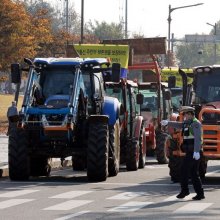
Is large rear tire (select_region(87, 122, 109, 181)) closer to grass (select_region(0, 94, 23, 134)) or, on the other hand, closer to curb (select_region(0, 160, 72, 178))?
curb (select_region(0, 160, 72, 178))

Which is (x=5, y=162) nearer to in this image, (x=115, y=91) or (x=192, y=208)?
(x=115, y=91)

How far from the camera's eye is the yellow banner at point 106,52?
36.7 meters

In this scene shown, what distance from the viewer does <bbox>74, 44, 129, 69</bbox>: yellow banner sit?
120 ft

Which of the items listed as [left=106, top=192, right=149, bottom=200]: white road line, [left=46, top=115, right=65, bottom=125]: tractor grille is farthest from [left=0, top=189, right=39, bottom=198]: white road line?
[left=46, top=115, right=65, bottom=125]: tractor grille

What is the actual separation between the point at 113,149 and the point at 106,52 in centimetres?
1212

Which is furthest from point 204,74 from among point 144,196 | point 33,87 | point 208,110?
point 144,196

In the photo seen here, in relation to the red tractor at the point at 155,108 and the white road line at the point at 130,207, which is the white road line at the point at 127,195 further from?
the red tractor at the point at 155,108

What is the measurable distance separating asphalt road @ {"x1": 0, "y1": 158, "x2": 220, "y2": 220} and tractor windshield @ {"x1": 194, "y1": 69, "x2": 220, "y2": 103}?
197 cm

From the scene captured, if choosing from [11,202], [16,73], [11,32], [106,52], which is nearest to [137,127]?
[16,73]

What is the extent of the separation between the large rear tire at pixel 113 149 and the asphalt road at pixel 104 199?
0.24 m

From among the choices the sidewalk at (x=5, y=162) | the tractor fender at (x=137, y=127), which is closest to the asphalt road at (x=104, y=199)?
the sidewalk at (x=5, y=162)

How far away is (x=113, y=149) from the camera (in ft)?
84.2

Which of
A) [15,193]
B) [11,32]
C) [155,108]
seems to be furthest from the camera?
[11,32]

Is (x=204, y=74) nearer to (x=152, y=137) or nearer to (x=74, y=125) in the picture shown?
(x=74, y=125)
